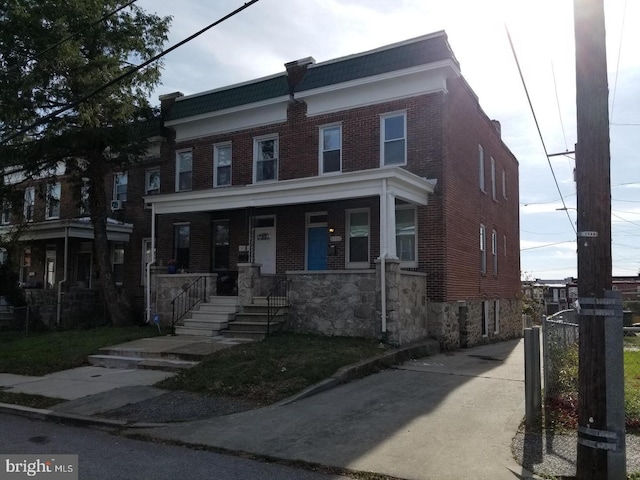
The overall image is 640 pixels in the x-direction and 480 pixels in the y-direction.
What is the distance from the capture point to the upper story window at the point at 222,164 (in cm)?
1894

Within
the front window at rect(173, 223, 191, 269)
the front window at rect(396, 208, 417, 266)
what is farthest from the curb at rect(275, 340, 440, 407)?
the front window at rect(173, 223, 191, 269)

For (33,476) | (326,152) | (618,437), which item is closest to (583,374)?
(618,437)

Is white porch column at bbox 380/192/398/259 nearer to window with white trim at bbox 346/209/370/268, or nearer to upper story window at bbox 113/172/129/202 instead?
window with white trim at bbox 346/209/370/268

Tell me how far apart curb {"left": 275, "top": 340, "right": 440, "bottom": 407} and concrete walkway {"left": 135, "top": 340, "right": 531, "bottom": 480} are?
15 centimetres

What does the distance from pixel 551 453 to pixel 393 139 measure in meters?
11.3

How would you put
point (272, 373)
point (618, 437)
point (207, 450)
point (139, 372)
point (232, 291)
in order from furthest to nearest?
1. point (232, 291)
2. point (139, 372)
3. point (272, 373)
4. point (207, 450)
5. point (618, 437)

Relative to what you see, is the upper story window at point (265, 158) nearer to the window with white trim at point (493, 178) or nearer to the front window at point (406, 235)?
the front window at point (406, 235)

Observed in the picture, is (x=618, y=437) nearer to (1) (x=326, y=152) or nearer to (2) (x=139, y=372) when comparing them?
(2) (x=139, y=372)

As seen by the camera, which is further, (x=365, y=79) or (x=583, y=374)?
(x=365, y=79)

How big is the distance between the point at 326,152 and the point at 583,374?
500 inches

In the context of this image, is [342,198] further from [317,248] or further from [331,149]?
[331,149]

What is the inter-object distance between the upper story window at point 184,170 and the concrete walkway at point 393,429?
40.7ft

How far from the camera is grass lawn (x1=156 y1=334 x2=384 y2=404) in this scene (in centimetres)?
890

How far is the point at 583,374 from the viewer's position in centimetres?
501
